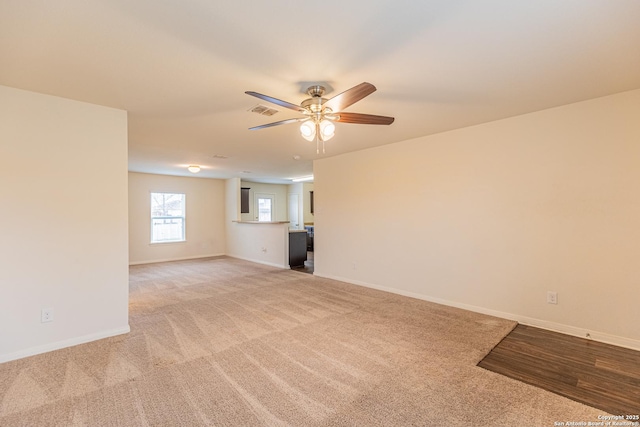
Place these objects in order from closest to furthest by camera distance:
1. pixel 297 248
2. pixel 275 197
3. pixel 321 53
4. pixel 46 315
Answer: pixel 321 53 < pixel 46 315 < pixel 297 248 < pixel 275 197

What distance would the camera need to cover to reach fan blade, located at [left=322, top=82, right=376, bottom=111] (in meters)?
1.95

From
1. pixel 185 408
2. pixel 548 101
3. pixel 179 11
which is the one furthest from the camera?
pixel 548 101

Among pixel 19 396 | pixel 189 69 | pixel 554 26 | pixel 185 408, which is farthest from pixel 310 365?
pixel 554 26

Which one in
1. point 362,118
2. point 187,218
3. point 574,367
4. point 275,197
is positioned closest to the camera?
point 574,367

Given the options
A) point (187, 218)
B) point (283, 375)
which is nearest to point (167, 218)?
point (187, 218)

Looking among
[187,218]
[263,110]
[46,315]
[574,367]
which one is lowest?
[574,367]

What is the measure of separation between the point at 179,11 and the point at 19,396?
2.79m

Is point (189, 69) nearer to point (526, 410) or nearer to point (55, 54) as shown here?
point (55, 54)

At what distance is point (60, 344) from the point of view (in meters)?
2.75

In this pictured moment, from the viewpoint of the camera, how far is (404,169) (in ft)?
14.8

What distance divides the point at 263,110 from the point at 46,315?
2.87 metres

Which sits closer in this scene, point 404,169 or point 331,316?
point 331,316

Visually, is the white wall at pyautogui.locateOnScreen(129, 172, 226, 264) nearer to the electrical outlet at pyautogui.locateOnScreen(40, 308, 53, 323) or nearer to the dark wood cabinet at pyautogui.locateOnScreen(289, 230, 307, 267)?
the dark wood cabinet at pyautogui.locateOnScreen(289, 230, 307, 267)

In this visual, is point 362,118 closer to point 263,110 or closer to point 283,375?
point 263,110
